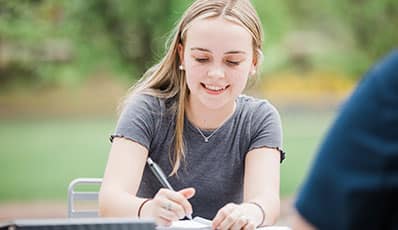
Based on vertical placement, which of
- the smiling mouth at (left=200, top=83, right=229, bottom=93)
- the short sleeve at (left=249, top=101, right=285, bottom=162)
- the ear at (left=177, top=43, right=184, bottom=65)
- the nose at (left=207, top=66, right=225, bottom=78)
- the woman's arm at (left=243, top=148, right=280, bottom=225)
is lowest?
the woman's arm at (left=243, top=148, right=280, bottom=225)

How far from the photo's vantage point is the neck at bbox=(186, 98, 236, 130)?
2.04 m

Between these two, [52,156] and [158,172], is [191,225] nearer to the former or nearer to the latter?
[158,172]

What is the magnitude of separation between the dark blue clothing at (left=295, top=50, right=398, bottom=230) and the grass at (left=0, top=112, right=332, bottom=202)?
5.80 metres

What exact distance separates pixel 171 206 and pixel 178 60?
551 millimetres

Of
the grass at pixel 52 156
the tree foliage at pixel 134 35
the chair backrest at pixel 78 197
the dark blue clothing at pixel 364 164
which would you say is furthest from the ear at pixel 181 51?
the grass at pixel 52 156

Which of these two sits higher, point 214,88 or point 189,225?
point 214,88

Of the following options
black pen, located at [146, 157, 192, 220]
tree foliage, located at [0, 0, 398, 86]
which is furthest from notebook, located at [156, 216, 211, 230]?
tree foliage, located at [0, 0, 398, 86]

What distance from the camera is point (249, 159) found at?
6.56 feet

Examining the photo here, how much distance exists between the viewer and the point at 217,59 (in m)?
1.84

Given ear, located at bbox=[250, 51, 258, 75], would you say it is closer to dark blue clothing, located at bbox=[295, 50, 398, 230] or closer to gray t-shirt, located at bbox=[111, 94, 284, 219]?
gray t-shirt, located at bbox=[111, 94, 284, 219]

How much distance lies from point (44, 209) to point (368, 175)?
6075 mm

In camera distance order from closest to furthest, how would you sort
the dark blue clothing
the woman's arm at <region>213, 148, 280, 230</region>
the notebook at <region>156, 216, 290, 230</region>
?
the dark blue clothing
the notebook at <region>156, 216, 290, 230</region>
the woman's arm at <region>213, 148, 280, 230</region>

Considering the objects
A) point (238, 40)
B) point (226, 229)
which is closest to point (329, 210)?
point (226, 229)

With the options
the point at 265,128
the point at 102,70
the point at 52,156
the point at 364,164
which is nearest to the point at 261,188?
the point at 265,128
